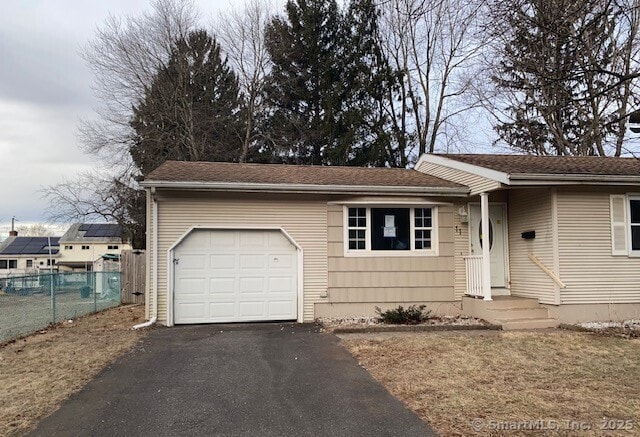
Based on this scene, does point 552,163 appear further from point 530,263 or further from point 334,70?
point 334,70

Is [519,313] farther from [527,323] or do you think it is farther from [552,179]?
[552,179]

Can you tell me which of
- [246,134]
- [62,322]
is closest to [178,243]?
[62,322]

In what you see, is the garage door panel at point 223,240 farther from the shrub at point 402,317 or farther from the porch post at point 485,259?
the porch post at point 485,259

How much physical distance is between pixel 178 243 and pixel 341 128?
14357 mm

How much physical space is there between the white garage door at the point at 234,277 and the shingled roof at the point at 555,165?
467cm

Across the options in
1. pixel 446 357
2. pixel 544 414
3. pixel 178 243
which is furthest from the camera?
pixel 178 243

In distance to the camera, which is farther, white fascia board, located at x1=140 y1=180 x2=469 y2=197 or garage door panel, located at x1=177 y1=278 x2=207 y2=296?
garage door panel, located at x1=177 y1=278 x2=207 y2=296

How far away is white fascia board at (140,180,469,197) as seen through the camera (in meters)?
9.13

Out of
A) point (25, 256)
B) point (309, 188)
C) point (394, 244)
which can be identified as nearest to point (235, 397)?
point (309, 188)

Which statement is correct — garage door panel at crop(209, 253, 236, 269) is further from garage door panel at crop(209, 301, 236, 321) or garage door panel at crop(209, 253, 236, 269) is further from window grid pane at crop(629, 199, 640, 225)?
window grid pane at crop(629, 199, 640, 225)

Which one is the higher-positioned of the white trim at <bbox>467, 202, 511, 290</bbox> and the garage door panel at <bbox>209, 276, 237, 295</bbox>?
the white trim at <bbox>467, 202, 511, 290</bbox>

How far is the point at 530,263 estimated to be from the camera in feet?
32.9

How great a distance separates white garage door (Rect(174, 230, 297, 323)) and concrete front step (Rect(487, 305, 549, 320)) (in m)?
4.08

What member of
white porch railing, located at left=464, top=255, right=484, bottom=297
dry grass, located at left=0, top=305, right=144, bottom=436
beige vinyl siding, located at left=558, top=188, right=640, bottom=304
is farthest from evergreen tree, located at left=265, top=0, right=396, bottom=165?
dry grass, located at left=0, top=305, right=144, bottom=436
